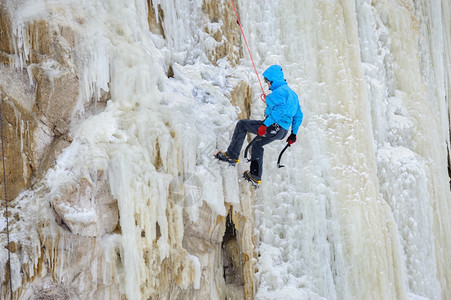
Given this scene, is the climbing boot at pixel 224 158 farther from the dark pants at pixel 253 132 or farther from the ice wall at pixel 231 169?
the ice wall at pixel 231 169

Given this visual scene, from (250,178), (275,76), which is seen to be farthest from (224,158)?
(275,76)

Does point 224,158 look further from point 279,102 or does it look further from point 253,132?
point 279,102

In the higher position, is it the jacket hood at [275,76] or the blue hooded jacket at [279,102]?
the jacket hood at [275,76]

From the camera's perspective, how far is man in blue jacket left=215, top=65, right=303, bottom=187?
6113 millimetres

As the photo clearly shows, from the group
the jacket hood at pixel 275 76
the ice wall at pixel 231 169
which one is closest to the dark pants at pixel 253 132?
the ice wall at pixel 231 169

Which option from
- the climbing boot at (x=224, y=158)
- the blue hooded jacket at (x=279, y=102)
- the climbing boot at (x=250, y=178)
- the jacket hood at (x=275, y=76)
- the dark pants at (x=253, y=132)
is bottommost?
the climbing boot at (x=250, y=178)

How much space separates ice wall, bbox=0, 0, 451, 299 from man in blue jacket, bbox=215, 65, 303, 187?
383 mm

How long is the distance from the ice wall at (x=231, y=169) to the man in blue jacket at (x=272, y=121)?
1.26 ft

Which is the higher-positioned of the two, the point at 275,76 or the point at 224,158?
the point at 275,76

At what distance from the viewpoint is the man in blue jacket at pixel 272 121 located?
6113mm

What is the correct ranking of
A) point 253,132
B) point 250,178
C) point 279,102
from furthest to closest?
1. point 250,178
2. point 253,132
3. point 279,102

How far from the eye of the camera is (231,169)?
6777mm

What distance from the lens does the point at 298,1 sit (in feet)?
26.5

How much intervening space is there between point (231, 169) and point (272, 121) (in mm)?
1009
